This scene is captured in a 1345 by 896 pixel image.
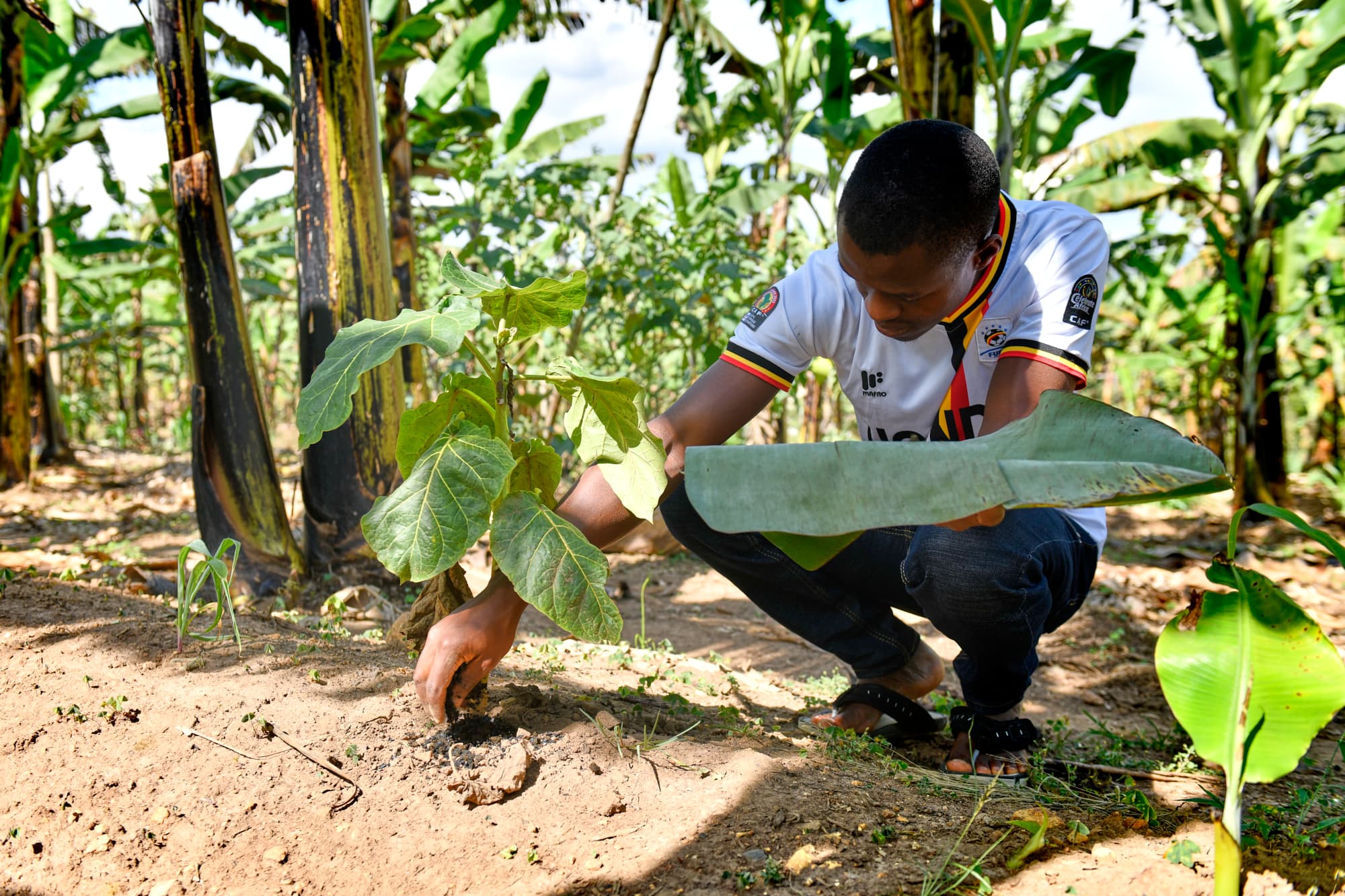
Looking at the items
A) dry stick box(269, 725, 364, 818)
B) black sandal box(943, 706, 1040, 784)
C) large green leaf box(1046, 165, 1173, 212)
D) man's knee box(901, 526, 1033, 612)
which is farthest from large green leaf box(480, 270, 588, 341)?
large green leaf box(1046, 165, 1173, 212)

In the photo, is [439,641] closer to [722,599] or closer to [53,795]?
[53,795]

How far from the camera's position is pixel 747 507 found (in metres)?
1.15

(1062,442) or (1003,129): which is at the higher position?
(1003,129)

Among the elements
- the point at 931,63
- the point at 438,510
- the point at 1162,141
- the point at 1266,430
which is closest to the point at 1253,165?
the point at 1162,141

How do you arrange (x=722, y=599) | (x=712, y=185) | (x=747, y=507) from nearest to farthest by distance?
(x=747, y=507) → (x=722, y=599) → (x=712, y=185)

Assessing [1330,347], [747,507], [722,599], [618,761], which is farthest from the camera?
[1330,347]

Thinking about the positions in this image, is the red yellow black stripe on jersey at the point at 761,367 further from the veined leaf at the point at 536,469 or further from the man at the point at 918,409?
the veined leaf at the point at 536,469

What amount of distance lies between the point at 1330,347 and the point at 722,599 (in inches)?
271

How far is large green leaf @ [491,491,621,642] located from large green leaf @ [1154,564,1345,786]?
0.84m

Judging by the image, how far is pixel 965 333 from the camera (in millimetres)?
2125

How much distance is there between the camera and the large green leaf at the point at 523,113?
6738mm

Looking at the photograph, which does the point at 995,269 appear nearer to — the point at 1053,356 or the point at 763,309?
the point at 1053,356

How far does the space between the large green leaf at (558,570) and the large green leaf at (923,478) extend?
37cm

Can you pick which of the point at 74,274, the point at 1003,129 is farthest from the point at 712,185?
the point at 74,274
